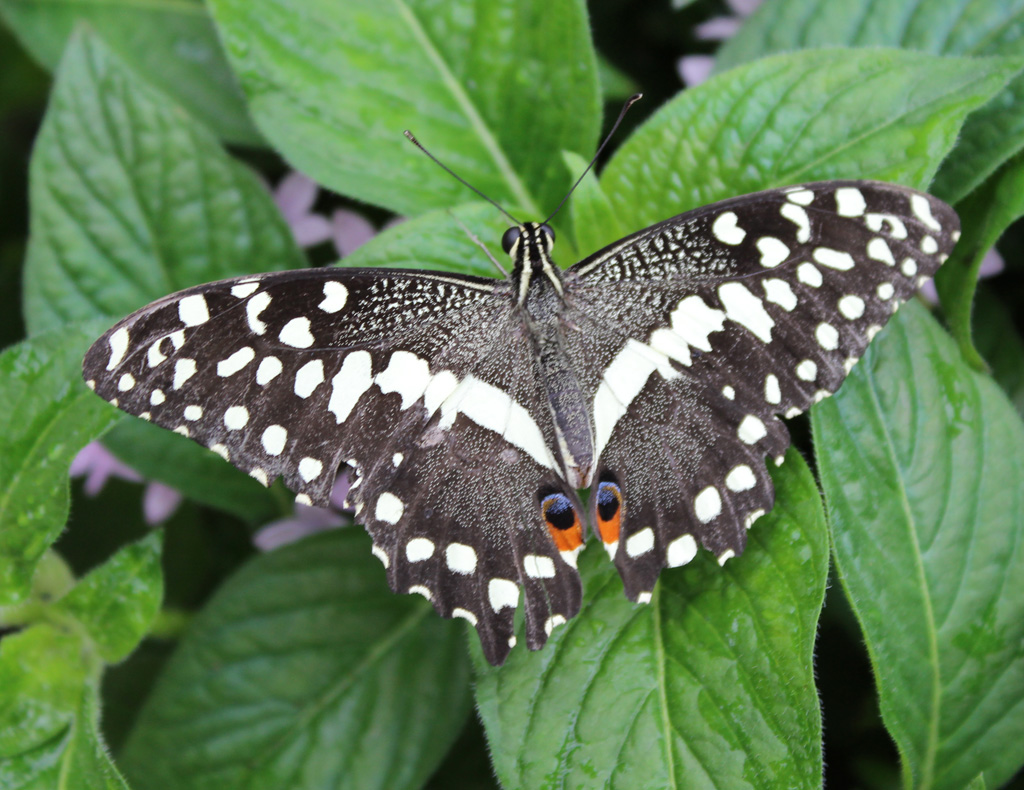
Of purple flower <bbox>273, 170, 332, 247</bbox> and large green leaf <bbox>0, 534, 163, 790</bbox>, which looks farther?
purple flower <bbox>273, 170, 332, 247</bbox>

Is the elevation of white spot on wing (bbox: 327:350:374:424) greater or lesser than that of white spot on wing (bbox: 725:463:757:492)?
greater

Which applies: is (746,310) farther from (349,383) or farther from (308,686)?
(308,686)

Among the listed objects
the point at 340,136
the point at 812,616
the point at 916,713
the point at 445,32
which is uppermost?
the point at 445,32

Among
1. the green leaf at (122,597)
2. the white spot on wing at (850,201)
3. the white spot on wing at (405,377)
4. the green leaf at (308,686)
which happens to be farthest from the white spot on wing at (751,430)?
the green leaf at (122,597)

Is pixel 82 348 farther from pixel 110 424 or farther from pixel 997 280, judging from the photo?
pixel 997 280

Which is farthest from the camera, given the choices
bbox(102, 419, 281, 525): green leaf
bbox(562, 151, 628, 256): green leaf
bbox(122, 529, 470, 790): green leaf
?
bbox(102, 419, 281, 525): green leaf

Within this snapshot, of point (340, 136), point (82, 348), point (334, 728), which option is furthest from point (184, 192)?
point (334, 728)

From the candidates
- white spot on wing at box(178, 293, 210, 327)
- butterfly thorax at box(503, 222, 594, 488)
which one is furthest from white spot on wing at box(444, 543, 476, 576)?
white spot on wing at box(178, 293, 210, 327)

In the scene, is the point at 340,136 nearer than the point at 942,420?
No

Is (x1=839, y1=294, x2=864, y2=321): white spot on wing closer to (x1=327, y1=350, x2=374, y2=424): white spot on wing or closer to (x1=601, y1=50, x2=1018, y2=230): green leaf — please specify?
(x1=601, y1=50, x2=1018, y2=230): green leaf
